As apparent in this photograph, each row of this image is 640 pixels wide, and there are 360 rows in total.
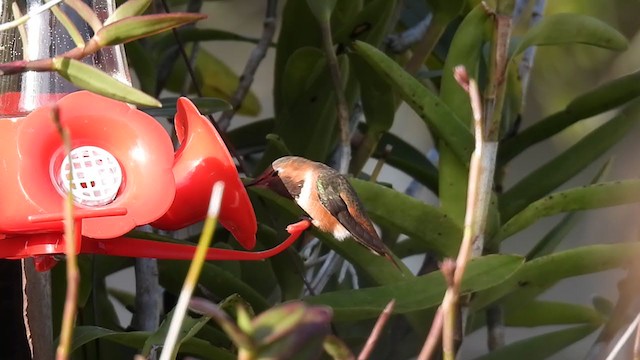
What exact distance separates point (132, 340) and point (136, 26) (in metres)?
0.40

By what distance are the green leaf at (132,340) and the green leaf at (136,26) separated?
0.37 metres

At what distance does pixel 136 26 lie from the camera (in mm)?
586

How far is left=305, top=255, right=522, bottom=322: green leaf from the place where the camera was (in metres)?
0.89

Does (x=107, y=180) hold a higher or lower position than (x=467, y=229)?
higher

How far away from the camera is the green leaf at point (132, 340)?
0.89 metres

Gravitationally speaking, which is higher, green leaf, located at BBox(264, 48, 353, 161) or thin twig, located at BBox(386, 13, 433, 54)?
thin twig, located at BBox(386, 13, 433, 54)

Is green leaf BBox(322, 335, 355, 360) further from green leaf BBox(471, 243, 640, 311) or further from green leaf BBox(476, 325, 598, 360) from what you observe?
green leaf BBox(476, 325, 598, 360)

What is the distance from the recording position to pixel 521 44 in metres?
1.06

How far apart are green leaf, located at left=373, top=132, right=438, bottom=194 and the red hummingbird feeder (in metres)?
0.65

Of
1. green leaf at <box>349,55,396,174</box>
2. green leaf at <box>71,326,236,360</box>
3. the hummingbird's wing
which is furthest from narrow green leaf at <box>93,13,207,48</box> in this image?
green leaf at <box>349,55,396,174</box>

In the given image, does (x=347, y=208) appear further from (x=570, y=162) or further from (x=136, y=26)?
(x=136, y=26)

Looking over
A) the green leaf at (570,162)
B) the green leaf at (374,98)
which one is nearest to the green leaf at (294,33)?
the green leaf at (374,98)

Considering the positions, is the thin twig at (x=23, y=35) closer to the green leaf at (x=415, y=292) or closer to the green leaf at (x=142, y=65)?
the green leaf at (x=415, y=292)

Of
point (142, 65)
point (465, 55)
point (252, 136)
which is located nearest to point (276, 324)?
point (465, 55)
